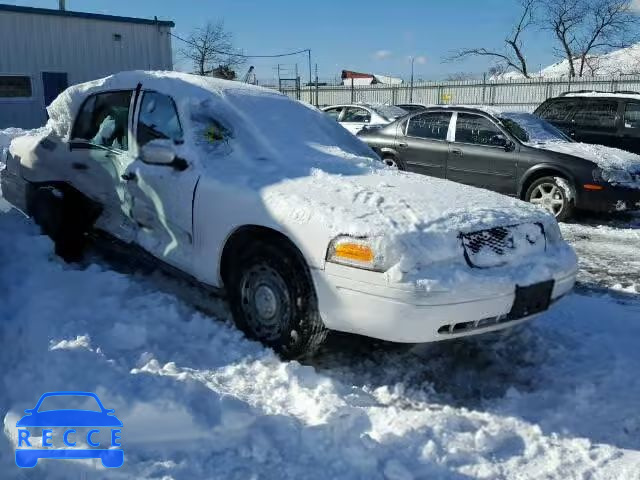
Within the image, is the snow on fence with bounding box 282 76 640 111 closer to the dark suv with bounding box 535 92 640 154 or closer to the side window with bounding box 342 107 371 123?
the side window with bounding box 342 107 371 123

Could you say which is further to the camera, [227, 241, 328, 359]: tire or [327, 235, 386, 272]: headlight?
[227, 241, 328, 359]: tire

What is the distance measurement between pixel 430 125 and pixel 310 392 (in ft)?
22.4

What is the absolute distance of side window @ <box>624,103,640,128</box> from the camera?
10070mm

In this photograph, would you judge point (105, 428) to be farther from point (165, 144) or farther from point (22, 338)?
point (165, 144)

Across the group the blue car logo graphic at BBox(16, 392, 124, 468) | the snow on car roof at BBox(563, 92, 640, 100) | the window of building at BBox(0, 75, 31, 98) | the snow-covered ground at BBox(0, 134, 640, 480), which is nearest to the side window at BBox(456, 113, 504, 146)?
the snow on car roof at BBox(563, 92, 640, 100)

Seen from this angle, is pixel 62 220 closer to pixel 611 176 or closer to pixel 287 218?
pixel 287 218

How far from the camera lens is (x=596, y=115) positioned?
34.4ft

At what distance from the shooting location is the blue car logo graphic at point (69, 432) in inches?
95.3

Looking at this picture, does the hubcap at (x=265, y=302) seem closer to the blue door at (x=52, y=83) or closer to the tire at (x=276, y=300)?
the tire at (x=276, y=300)

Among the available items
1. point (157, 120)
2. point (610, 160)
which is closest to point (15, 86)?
point (157, 120)

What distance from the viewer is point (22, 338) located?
11.2 ft

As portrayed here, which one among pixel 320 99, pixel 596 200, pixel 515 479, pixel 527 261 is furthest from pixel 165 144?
pixel 320 99

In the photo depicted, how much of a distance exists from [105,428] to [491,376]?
218 cm

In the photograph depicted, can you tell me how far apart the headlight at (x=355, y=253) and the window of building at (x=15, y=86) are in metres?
17.8
